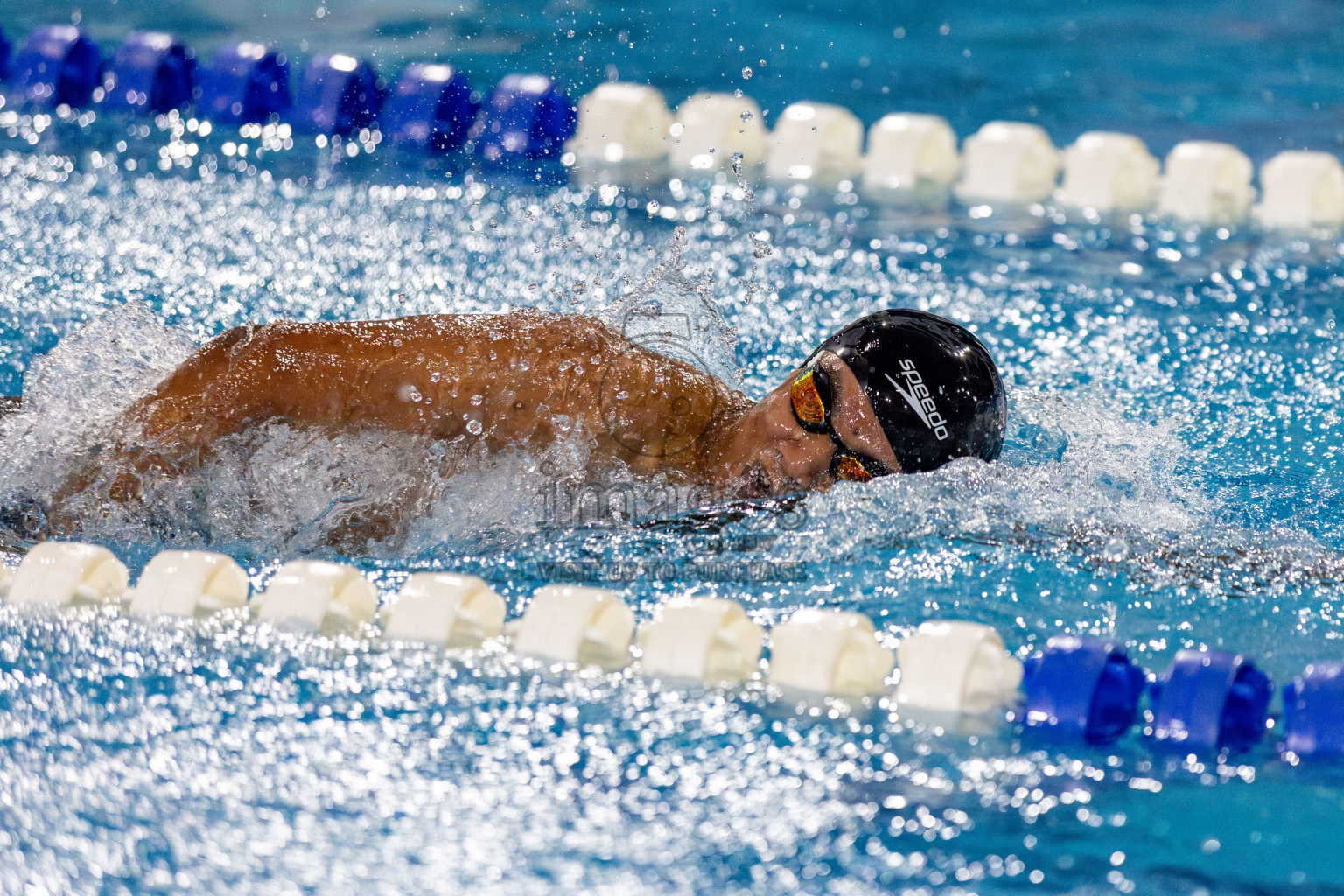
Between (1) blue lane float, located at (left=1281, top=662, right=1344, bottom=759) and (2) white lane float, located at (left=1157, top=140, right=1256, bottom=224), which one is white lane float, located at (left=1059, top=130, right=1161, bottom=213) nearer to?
(2) white lane float, located at (left=1157, top=140, right=1256, bottom=224)

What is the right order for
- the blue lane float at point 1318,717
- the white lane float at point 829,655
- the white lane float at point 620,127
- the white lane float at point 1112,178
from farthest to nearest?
1. the white lane float at point 620,127
2. the white lane float at point 1112,178
3. the white lane float at point 829,655
4. the blue lane float at point 1318,717

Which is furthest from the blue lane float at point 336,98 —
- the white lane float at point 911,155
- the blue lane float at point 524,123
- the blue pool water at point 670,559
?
the white lane float at point 911,155

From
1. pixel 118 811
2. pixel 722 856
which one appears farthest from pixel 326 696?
pixel 722 856

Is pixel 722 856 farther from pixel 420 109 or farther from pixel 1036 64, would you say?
pixel 1036 64

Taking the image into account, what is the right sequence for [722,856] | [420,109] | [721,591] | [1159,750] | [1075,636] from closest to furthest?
[722,856]
[1159,750]
[1075,636]
[721,591]
[420,109]

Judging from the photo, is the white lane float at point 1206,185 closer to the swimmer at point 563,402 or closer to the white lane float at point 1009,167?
the white lane float at point 1009,167

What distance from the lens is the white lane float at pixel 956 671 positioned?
2107 millimetres

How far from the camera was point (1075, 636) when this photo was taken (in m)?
2.29

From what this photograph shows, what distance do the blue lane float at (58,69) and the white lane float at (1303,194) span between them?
15.2ft

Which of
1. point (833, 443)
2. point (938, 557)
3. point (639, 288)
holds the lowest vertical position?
point (938, 557)

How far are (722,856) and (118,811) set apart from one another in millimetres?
776

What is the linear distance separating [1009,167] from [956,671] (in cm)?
356

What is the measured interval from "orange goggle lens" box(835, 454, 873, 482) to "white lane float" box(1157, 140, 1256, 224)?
2.98m

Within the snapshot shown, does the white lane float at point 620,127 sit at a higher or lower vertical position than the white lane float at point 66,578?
higher
